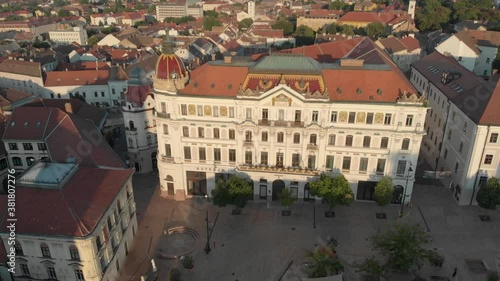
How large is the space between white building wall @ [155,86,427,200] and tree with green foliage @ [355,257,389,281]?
666 inches

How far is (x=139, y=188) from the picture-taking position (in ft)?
233

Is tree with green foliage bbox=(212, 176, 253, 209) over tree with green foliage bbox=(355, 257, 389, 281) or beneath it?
over

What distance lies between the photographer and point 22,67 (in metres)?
117

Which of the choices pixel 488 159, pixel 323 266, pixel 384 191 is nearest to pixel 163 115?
pixel 323 266

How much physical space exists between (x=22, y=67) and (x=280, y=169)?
Result: 92066 millimetres

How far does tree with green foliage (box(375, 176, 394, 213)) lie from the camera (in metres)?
59.0

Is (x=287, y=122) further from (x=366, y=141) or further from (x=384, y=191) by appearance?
(x=384, y=191)

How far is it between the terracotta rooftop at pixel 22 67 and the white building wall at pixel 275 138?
6778 cm

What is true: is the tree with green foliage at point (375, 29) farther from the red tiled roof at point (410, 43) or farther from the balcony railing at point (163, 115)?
the balcony railing at point (163, 115)

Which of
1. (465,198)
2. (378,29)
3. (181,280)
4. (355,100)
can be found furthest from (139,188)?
(378,29)

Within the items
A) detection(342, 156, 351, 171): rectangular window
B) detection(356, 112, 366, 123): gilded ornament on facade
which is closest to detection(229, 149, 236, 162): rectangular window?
detection(342, 156, 351, 171): rectangular window

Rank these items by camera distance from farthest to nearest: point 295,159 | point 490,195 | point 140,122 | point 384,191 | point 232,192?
point 140,122 < point 295,159 < point 232,192 < point 384,191 < point 490,195

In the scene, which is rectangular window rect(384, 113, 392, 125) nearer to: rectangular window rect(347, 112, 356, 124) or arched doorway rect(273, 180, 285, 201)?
rectangular window rect(347, 112, 356, 124)

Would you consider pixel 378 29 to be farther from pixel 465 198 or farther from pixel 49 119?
pixel 49 119
